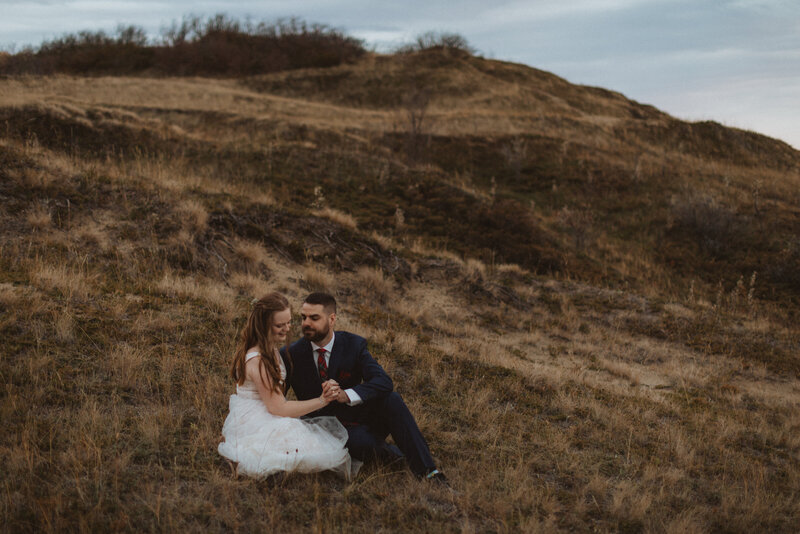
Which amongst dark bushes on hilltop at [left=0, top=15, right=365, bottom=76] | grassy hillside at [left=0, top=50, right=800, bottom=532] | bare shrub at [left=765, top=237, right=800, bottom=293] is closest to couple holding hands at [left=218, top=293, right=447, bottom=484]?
grassy hillside at [left=0, top=50, right=800, bottom=532]

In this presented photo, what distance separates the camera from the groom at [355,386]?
14.1 ft

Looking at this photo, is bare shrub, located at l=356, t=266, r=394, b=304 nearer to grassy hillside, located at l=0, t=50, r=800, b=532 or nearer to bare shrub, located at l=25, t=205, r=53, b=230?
grassy hillside, located at l=0, t=50, r=800, b=532

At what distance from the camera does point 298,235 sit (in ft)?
38.7

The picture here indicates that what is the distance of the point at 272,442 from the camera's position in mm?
3982

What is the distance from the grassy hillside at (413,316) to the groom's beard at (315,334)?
112 centimetres

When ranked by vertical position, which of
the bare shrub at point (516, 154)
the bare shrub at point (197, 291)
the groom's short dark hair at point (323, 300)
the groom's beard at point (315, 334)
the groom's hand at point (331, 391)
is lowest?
the bare shrub at point (197, 291)

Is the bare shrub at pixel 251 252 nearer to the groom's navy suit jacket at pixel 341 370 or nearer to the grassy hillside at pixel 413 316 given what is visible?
the grassy hillside at pixel 413 316

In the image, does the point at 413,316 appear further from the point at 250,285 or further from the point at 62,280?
the point at 62,280

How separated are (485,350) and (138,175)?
354 inches

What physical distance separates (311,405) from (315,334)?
1.88 ft

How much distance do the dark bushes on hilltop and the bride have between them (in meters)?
39.5

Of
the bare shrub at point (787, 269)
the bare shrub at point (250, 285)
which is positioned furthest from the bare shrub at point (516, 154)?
the bare shrub at point (250, 285)

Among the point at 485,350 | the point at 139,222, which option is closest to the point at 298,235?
the point at 139,222

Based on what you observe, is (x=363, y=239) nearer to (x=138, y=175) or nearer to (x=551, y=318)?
(x=551, y=318)
